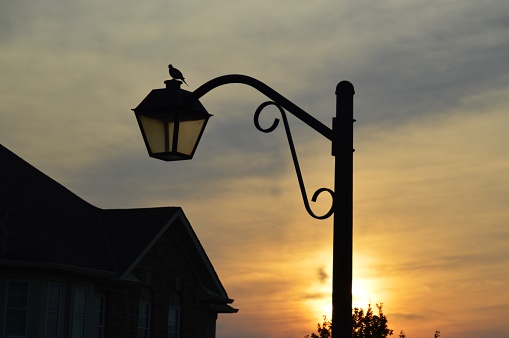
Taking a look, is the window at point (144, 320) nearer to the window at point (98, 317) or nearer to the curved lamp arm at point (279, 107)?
the window at point (98, 317)

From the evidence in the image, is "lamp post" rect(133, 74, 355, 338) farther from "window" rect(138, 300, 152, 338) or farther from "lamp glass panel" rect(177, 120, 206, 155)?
"window" rect(138, 300, 152, 338)

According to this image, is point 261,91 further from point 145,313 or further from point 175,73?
point 145,313

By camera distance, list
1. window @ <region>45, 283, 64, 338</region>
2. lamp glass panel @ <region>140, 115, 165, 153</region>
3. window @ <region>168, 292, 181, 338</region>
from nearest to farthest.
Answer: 1. lamp glass panel @ <region>140, 115, 165, 153</region>
2. window @ <region>45, 283, 64, 338</region>
3. window @ <region>168, 292, 181, 338</region>

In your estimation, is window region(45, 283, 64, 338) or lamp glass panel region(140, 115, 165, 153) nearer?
lamp glass panel region(140, 115, 165, 153)

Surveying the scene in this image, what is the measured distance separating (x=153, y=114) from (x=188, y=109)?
0.30 m

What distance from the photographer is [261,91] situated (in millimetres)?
7469

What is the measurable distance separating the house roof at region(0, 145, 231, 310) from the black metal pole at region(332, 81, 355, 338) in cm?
2212

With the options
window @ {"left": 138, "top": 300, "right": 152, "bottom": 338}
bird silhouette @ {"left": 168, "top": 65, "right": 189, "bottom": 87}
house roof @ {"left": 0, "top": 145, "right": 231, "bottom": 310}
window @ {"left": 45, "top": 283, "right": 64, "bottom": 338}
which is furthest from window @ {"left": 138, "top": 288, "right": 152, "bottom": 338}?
bird silhouette @ {"left": 168, "top": 65, "right": 189, "bottom": 87}

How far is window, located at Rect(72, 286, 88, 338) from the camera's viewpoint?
2952cm

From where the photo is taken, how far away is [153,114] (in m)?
7.34

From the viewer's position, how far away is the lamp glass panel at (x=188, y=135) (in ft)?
23.8

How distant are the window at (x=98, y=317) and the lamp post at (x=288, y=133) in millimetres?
24672

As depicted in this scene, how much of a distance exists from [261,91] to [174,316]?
1136 inches

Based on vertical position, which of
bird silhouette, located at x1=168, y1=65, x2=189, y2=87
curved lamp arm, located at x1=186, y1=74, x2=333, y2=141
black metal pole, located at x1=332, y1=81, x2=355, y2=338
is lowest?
black metal pole, located at x1=332, y1=81, x2=355, y2=338
